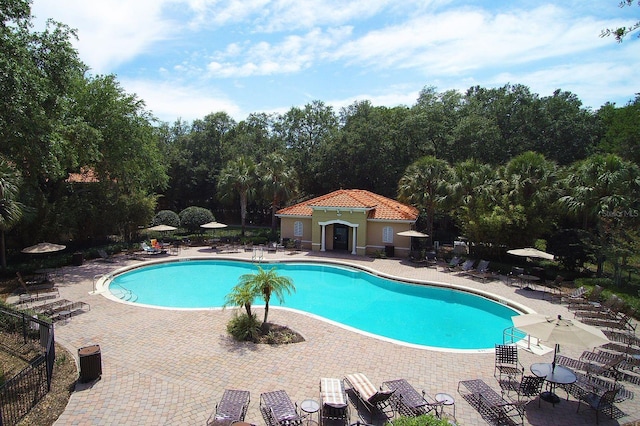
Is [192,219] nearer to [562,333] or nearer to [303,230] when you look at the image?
[303,230]

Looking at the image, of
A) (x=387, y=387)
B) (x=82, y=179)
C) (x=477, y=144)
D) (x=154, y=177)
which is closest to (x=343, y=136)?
(x=477, y=144)

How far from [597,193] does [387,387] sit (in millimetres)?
16650

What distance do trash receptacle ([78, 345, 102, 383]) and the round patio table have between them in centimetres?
1025

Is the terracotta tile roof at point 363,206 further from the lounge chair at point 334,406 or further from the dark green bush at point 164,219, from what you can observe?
the lounge chair at point 334,406

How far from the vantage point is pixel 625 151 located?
31.2 meters

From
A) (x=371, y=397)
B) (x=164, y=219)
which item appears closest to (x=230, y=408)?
(x=371, y=397)

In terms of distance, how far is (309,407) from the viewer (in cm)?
798

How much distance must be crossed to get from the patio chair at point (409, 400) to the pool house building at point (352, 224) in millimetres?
18871

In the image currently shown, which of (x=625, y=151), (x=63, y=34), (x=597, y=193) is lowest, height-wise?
(x=597, y=193)

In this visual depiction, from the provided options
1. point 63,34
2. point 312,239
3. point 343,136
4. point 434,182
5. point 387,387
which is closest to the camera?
point 387,387

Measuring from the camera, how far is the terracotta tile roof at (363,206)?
27562mm

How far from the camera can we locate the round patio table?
8.68 m

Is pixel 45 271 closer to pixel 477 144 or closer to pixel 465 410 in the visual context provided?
pixel 465 410

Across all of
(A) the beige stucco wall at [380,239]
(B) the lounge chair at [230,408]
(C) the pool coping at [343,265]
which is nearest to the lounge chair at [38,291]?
(C) the pool coping at [343,265]
